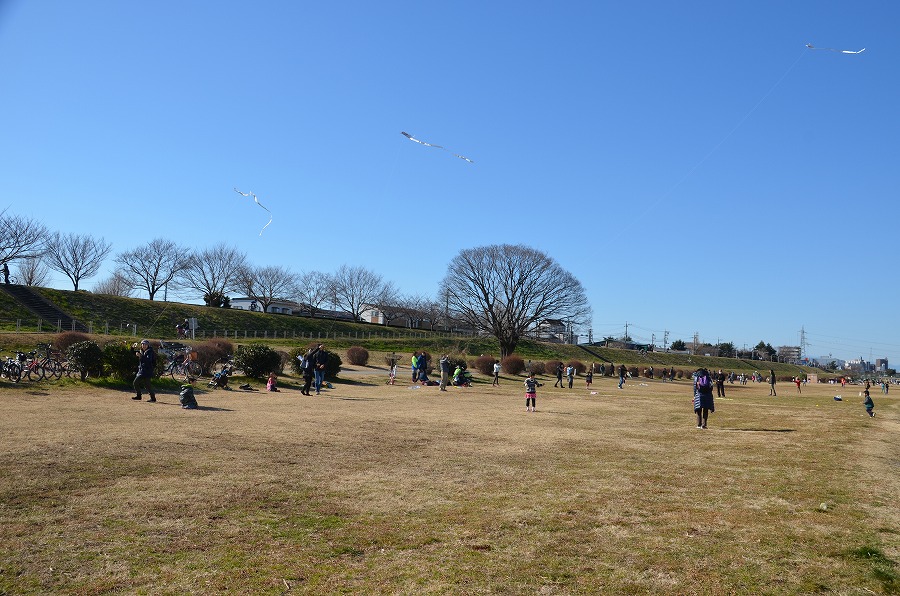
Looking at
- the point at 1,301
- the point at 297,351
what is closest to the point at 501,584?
the point at 297,351

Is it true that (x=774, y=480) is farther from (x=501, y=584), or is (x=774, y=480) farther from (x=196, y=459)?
(x=196, y=459)

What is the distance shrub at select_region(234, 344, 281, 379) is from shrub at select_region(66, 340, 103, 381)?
658 centimetres

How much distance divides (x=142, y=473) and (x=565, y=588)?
6.26m

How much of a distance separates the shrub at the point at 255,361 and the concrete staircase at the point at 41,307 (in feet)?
93.6

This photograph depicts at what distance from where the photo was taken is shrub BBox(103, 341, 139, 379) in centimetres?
2158

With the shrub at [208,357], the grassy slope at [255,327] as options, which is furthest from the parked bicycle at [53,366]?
the grassy slope at [255,327]

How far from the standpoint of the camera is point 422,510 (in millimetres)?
7680

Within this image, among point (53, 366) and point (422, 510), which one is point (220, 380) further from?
point (422, 510)

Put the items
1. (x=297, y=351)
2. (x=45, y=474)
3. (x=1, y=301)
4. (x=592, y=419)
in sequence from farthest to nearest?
(x=1, y=301) < (x=297, y=351) < (x=592, y=419) < (x=45, y=474)

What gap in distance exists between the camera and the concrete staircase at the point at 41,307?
51094 mm

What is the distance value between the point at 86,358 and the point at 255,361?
7347mm

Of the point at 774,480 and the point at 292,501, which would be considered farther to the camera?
the point at 774,480

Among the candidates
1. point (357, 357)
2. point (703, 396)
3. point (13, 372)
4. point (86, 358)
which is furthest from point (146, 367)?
point (357, 357)

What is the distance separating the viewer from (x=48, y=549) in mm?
5746
